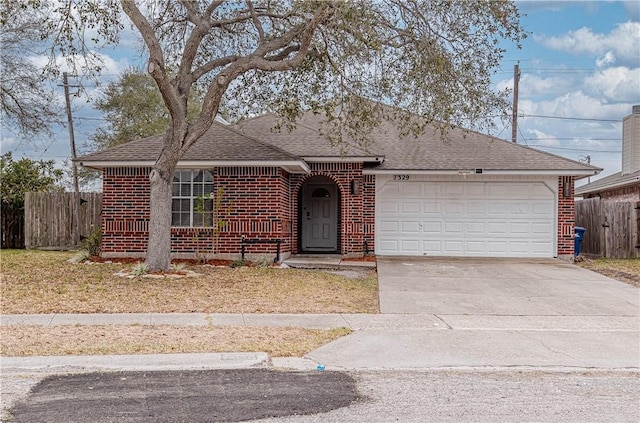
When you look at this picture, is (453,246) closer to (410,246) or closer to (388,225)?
(410,246)

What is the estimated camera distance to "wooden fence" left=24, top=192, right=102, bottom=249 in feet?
70.6

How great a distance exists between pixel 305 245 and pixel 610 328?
456 inches

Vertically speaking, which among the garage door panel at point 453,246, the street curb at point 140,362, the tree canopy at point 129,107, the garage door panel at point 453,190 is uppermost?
the tree canopy at point 129,107

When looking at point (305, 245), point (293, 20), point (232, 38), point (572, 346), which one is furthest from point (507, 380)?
point (305, 245)

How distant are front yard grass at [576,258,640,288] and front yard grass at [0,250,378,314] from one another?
19.4ft

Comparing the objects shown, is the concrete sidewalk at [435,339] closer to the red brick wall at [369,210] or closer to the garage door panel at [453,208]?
the red brick wall at [369,210]

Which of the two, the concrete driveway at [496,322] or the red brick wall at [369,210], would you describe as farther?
the red brick wall at [369,210]

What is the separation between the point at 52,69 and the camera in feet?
42.3

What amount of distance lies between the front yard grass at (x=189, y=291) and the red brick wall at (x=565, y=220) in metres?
6.62

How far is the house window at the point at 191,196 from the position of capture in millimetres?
16781

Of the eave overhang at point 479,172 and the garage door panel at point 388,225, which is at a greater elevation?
the eave overhang at point 479,172

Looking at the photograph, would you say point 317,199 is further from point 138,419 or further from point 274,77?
point 138,419

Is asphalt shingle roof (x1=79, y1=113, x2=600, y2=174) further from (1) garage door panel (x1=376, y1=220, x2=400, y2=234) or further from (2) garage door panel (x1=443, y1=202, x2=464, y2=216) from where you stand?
(1) garage door panel (x1=376, y1=220, x2=400, y2=234)

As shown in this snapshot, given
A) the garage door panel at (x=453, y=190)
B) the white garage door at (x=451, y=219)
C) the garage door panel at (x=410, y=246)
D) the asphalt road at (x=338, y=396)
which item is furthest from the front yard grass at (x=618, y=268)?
the asphalt road at (x=338, y=396)
